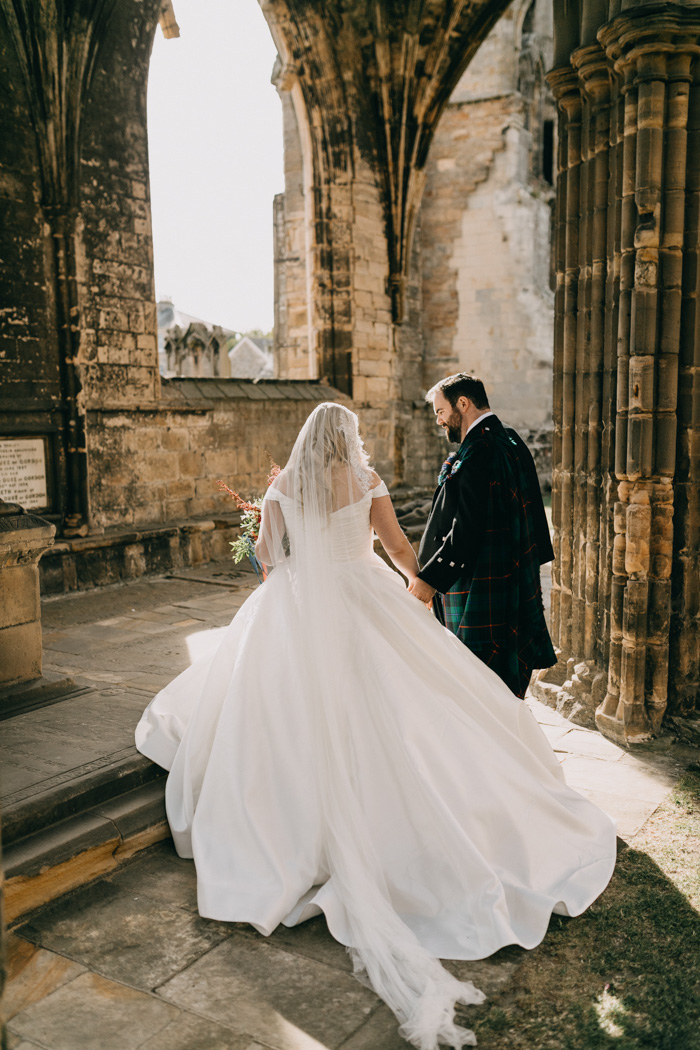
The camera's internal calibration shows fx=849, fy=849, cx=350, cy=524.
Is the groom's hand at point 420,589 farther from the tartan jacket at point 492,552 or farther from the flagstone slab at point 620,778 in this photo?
the flagstone slab at point 620,778

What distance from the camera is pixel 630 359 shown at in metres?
4.07

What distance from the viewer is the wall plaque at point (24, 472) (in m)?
6.87

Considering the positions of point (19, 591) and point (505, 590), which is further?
point (19, 591)

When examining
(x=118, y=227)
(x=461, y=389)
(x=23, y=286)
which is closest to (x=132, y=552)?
(x=23, y=286)

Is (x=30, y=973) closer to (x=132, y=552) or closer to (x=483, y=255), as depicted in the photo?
(x=132, y=552)

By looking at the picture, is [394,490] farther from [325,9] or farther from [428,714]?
[428,714]

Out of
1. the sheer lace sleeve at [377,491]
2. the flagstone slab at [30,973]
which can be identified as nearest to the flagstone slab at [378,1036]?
the flagstone slab at [30,973]

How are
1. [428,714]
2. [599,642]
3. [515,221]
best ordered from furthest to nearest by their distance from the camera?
[515,221] < [599,642] < [428,714]

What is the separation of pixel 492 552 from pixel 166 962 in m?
1.93

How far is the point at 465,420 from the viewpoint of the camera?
360 cm

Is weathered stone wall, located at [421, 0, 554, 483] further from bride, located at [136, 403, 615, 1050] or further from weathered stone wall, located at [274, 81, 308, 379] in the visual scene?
bride, located at [136, 403, 615, 1050]

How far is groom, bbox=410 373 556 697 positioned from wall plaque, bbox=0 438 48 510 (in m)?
4.48

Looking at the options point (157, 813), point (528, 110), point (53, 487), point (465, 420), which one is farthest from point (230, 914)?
point (528, 110)

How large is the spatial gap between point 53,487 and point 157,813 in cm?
460
